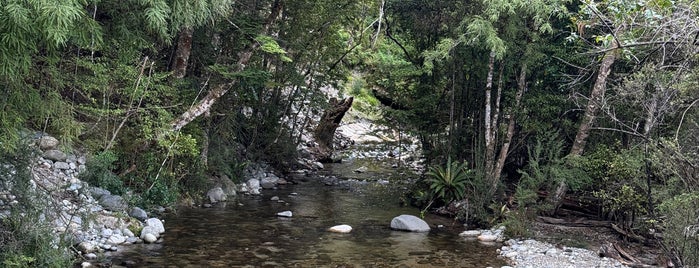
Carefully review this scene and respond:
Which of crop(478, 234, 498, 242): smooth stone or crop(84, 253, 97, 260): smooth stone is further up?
crop(478, 234, 498, 242): smooth stone

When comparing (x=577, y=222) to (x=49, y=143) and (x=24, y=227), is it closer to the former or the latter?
(x=24, y=227)

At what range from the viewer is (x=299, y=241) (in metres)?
8.49

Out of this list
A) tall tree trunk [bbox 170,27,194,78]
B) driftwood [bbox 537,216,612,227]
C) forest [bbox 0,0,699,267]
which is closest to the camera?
forest [bbox 0,0,699,267]

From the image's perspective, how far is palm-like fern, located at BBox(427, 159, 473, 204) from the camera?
36.5ft

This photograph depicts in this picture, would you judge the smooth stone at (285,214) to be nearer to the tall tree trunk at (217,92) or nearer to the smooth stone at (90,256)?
the tall tree trunk at (217,92)

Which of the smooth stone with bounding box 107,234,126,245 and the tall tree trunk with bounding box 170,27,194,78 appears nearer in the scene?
the smooth stone with bounding box 107,234,126,245

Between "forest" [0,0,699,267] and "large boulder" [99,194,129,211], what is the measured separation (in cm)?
41

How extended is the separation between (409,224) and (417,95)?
4.62m

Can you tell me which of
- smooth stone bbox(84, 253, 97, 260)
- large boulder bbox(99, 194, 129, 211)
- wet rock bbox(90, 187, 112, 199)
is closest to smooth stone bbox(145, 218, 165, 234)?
large boulder bbox(99, 194, 129, 211)

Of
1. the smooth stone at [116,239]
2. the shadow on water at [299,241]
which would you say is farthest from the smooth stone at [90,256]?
the smooth stone at [116,239]

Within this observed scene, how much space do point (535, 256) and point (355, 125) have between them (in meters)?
17.4

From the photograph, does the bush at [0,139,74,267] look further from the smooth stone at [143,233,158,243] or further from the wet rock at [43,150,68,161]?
the wet rock at [43,150,68,161]

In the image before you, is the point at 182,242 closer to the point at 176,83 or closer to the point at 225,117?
the point at 176,83

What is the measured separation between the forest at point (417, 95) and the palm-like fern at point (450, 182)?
0.04m
